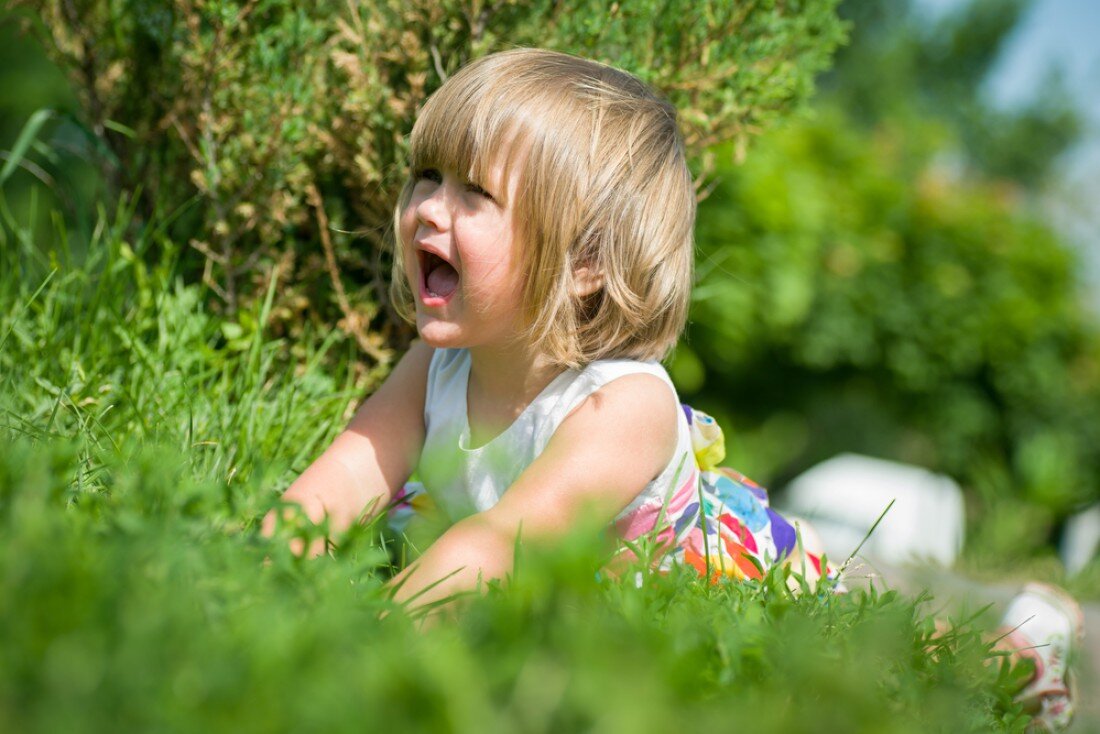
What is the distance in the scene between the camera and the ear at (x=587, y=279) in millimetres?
2238

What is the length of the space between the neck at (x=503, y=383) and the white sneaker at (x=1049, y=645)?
1155 mm

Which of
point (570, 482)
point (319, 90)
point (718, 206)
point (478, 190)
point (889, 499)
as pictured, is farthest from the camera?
point (718, 206)

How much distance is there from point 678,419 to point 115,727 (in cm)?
152

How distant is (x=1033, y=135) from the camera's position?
21031 millimetres

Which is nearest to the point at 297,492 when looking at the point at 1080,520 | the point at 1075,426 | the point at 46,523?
the point at 46,523

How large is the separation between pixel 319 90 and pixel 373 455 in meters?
1.01

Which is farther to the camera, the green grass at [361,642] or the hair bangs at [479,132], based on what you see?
the hair bangs at [479,132]

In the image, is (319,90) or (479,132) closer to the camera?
(479,132)

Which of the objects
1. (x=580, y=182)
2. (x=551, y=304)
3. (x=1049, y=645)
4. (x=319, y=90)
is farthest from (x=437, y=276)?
(x=1049, y=645)

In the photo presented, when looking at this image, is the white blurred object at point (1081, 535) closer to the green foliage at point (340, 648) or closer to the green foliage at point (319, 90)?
the green foliage at point (319, 90)

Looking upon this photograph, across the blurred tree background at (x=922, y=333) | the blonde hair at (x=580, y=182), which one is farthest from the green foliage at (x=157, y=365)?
the blurred tree background at (x=922, y=333)

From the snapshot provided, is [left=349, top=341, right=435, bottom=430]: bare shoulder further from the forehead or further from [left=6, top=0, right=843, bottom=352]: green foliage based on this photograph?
the forehead

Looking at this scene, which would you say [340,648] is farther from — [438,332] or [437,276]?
[437,276]

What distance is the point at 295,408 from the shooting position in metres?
2.58
